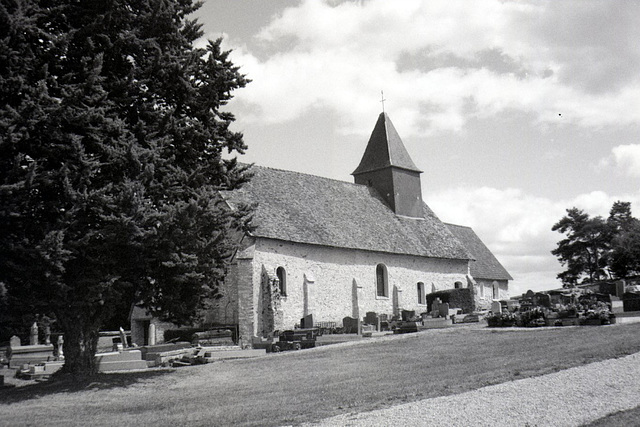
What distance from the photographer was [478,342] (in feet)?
66.1

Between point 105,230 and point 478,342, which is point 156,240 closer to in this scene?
point 105,230

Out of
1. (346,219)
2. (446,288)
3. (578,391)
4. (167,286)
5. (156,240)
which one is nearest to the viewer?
(578,391)

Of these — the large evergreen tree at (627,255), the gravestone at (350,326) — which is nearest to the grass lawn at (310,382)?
the gravestone at (350,326)

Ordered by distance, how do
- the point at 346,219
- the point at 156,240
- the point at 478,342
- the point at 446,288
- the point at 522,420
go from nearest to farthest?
the point at 522,420, the point at 156,240, the point at 478,342, the point at 346,219, the point at 446,288

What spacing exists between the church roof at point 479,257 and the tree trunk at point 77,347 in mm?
34256

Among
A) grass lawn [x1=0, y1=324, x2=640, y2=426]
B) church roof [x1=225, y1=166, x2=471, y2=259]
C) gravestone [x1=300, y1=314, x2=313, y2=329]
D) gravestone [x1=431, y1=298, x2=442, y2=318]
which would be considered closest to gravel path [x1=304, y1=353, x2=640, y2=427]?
grass lawn [x1=0, y1=324, x2=640, y2=426]

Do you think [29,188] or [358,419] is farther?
[29,188]

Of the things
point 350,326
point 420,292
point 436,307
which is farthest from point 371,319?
point 420,292

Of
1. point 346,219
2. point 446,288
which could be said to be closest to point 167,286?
point 346,219

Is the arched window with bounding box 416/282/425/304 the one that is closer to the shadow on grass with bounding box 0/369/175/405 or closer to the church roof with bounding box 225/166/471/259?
the church roof with bounding box 225/166/471/259

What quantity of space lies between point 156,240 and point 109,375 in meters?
4.69

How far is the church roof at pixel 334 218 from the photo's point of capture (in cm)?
3195

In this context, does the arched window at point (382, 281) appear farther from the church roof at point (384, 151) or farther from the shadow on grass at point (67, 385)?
the shadow on grass at point (67, 385)

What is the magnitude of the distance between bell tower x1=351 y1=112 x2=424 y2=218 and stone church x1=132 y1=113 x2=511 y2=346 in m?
0.07
